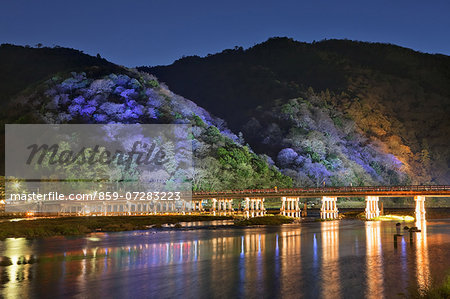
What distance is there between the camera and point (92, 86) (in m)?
160

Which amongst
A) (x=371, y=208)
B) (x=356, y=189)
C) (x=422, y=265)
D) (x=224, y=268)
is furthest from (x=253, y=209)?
(x=422, y=265)

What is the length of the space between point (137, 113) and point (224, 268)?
124 metres

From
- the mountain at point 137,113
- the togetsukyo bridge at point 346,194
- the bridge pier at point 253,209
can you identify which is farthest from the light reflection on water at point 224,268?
the mountain at point 137,113

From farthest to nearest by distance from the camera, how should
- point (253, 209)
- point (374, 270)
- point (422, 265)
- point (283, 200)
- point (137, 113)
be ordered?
1. point (137, 113)
2. point (253, 209)
3. point (283, 200)
4. point (422, 265)
5. point (374, 270)

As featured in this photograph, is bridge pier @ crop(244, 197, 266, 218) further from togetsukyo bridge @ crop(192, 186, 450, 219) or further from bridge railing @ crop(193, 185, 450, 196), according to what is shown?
bridge railing @ crop(193, 185, 450, 196)

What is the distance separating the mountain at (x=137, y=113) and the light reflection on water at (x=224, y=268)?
74.0 m

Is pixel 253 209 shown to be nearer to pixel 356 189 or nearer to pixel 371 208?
pixel 371 208

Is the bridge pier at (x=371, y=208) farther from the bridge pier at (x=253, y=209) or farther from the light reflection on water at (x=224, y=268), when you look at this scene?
the light reflection on water at (x=224, y=268)

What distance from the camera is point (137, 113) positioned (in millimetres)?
148375

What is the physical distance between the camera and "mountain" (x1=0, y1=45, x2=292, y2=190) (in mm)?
120875

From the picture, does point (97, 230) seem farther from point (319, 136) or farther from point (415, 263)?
point (319, 136)

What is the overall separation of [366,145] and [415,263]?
5997 inches

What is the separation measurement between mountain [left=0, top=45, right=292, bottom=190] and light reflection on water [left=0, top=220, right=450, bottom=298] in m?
74.0

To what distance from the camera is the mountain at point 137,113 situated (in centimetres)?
12088
